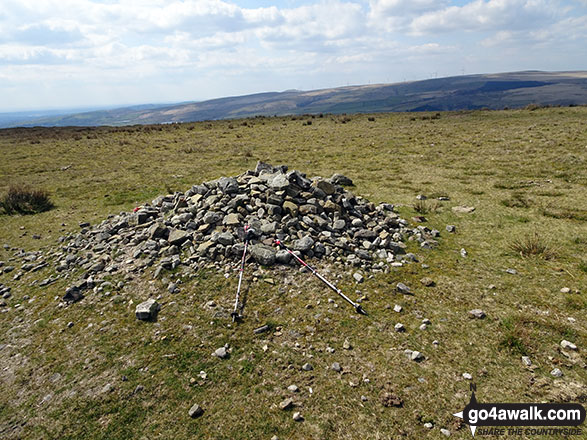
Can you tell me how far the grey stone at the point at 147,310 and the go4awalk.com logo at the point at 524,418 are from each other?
6345 millimetres

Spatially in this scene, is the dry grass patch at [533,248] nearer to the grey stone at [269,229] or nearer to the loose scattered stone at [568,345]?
the loose scattered stone at [568,345]

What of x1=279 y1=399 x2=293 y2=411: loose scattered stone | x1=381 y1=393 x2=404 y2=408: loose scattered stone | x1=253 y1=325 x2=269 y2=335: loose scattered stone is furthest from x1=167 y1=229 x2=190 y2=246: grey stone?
x1=381 y1=393 x2=404 y2=408: loose scattered stone

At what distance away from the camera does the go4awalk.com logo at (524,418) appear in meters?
4.22

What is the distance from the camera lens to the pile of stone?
8.44 m

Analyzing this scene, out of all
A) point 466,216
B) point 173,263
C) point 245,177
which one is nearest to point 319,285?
point 173,263

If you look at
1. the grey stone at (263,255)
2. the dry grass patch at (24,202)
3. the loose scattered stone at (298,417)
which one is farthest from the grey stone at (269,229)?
the dry grass patch at (24,202)

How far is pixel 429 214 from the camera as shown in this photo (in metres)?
12.0

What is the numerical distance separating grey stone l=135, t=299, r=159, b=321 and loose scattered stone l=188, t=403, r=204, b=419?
2.79 meters

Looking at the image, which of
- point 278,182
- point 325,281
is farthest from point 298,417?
point 278,182

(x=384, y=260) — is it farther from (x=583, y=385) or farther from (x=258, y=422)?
(x=258, y=422)

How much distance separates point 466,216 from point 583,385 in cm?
786

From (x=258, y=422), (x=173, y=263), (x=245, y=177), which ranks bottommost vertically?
(x=258, y=422)

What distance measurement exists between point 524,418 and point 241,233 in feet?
23.8

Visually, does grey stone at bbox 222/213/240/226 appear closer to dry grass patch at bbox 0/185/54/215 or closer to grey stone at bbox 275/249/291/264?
grey stone at bbox 275/249/291/264
